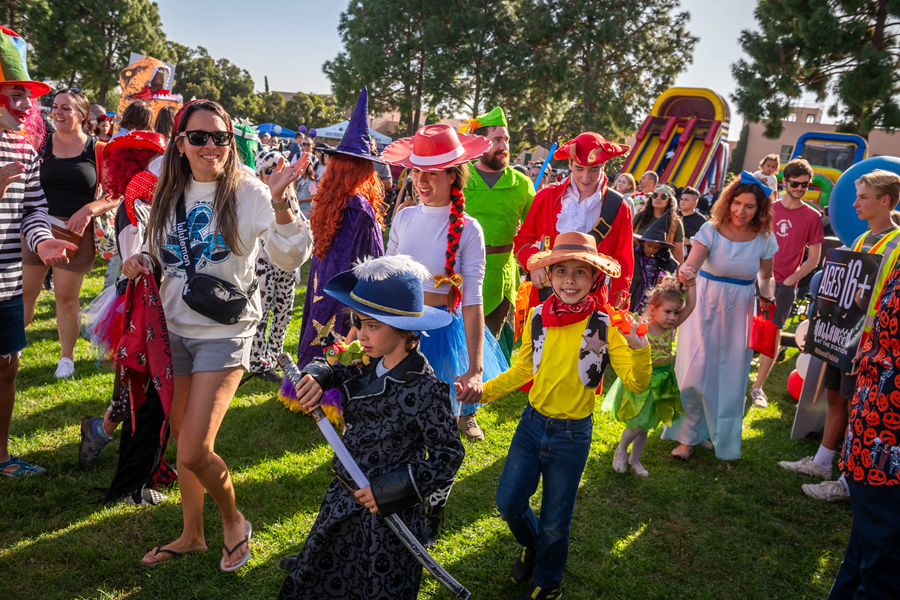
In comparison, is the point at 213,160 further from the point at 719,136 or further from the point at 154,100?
the point at 719,136

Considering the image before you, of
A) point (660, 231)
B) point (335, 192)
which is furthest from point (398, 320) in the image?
point (660, 231)

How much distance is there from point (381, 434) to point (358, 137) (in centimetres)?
265

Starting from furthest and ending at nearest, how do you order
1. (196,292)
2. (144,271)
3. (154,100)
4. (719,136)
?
(719,136) < (154,100) < (144,271) < (196,292)

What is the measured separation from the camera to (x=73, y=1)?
88.0 ft

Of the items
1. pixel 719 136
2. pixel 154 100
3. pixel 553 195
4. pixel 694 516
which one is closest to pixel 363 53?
pixel 719 136

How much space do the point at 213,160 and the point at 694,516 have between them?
12.5 feet

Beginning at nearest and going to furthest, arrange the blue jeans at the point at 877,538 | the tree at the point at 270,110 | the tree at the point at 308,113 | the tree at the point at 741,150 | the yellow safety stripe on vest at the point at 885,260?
1. the blue jeans at the point at 877,538
2. the yellow safety stripe on vest at the point at 885,260
3. the tree at the point at 741,150
4. the tree at the point at 308,113
5. the tree at the point at 270,110

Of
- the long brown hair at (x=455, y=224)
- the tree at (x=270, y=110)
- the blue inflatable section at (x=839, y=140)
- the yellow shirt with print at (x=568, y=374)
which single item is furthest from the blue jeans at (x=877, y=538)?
the tree at (x=270, y=110)

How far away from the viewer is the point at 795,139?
148 feet

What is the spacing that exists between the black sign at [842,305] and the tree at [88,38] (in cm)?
3153

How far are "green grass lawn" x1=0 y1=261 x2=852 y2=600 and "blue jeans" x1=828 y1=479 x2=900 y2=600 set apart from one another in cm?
128

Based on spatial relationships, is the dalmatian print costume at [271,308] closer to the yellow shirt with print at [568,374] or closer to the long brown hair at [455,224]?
the long brown hair at [455,224]

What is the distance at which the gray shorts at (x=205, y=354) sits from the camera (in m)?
2.73

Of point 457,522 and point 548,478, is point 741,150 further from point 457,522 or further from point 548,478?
point 548,478
